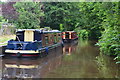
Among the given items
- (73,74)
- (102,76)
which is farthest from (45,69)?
(102,76)

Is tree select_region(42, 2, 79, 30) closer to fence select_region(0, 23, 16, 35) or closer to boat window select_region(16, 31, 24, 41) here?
fence select_region(0, 23, 16, 35)

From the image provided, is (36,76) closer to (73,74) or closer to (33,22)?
(73,74)

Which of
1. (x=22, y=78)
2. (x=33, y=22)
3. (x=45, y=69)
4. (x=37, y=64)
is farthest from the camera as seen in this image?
(x=33, y=22)

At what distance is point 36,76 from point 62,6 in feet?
89.9

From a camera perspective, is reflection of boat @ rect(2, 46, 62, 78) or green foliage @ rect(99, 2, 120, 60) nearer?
reflection of boat @ rect(2, 46, 62, 78)

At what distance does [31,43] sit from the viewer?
41.7ft

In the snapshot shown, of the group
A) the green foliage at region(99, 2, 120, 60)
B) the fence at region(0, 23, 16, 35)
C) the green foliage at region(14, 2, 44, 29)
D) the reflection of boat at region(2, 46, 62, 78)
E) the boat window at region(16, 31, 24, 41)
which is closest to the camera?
the reflection of boat at region(2, 46, 62, 78)

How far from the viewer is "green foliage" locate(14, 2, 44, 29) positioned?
2427cm

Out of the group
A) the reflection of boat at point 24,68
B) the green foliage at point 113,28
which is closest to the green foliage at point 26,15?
the reflection of boat at point 24,68

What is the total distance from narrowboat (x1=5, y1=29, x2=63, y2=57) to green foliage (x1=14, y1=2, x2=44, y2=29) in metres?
7.70

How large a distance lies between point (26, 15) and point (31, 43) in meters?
13.1

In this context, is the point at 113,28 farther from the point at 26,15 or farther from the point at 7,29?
the point at 26,15

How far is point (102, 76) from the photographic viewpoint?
29.8 feet

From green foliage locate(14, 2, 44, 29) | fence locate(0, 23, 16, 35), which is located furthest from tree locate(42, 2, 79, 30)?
fence locate(0, 23, 16, 35)
